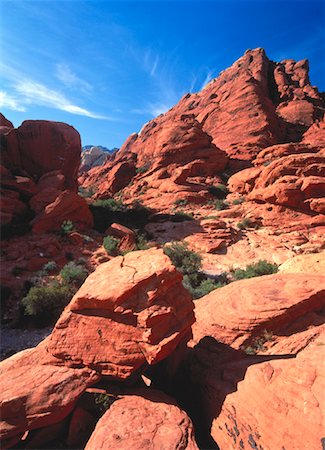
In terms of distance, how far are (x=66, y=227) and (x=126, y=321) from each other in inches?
523

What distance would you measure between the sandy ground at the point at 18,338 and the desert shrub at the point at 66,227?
24.8ft

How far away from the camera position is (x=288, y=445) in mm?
2867

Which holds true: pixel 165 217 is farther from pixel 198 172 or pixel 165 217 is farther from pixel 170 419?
pixel 170 419

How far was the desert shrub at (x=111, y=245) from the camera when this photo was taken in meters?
14.9

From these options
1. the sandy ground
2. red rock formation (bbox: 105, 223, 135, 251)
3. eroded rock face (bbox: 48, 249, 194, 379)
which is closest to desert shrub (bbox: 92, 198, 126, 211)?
red rock formation (bbox: 105, 223, 135, 251)

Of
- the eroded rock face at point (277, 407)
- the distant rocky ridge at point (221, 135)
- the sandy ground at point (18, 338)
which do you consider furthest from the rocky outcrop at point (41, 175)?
the eroded rock face at point (277, 407)

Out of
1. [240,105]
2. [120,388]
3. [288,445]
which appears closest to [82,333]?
[120,388]

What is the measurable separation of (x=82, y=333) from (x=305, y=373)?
342cm

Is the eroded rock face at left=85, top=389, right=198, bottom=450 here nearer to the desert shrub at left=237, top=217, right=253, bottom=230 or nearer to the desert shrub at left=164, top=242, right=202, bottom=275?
the desert shrub at left=164, top=242, right=202, bottom=275

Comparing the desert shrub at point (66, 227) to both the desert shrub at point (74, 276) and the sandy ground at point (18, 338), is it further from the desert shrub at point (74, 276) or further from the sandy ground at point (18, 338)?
the sandy ground at point (18, 338)

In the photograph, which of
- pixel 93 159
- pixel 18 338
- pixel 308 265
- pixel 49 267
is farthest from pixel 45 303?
pixel 93 159

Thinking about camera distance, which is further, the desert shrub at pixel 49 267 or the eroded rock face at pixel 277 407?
the desert shrub at pixel 49 267

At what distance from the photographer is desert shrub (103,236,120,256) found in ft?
48.7

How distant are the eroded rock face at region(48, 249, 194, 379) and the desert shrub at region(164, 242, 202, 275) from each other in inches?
331
